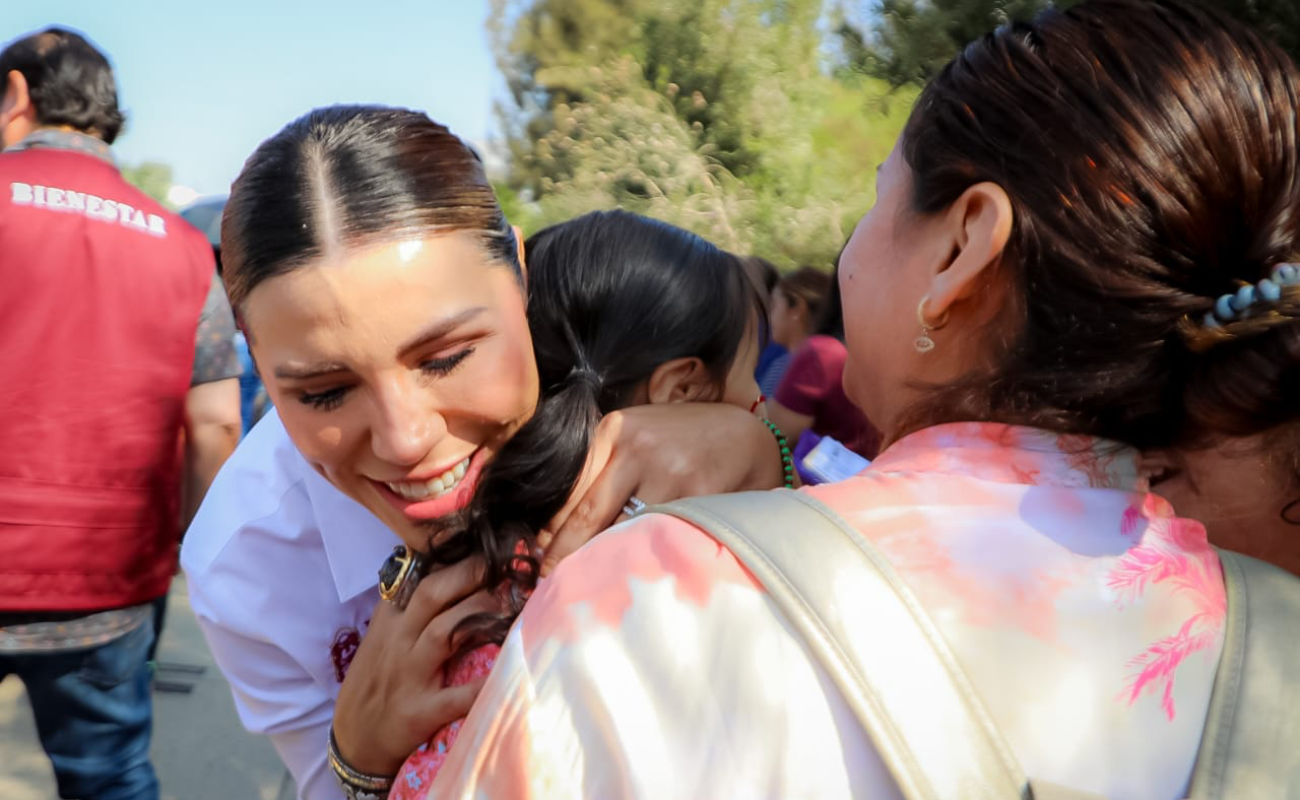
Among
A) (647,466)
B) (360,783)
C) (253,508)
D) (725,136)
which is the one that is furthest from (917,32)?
(725,136)

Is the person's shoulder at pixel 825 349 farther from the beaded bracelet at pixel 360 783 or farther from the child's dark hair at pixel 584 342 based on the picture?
the beaded bracelet at pixel 360 783

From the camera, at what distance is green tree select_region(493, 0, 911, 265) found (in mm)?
13883

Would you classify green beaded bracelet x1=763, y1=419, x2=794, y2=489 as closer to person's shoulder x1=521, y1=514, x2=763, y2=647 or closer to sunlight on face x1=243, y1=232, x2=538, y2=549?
sunlight on face x1=243, y1=232, x2=538, y2=549

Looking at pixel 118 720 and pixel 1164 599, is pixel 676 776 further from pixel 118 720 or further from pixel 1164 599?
pixel 118 720

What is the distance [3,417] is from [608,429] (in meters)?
1.77

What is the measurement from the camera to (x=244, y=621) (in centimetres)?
151

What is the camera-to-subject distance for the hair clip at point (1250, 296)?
0.73 m

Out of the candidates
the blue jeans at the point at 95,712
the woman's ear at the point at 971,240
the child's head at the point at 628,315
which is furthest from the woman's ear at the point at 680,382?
the blue jeans at the point at 95,712

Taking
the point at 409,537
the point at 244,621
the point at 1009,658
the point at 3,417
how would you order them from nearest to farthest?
1. the point at 1009,658
2. the point at 409,537
3. the point at 244,621
4. the point at 3,417

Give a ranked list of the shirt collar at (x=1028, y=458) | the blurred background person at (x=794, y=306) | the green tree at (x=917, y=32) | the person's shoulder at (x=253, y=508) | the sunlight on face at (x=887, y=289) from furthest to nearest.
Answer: the blurred background person at (x=794, y=306), the green tree at (x=917, y=32), the person's shoulder at (x=253, y=508), the sunlight on face at (x=887, y=289), the shirt collar at (x=1028, y=458)

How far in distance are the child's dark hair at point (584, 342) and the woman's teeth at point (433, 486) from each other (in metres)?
0.06

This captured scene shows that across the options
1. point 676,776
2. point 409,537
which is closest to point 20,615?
point 409,537

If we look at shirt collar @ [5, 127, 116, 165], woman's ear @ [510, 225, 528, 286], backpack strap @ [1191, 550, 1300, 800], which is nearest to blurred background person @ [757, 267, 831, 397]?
shirt collar @ [5, 127, 116, 165]

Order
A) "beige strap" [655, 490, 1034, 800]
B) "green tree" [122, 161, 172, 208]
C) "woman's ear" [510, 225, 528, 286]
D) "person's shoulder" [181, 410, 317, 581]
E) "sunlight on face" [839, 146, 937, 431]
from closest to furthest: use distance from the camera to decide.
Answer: "beige strap" [655, 490, 1034, 800]
"sunlight on face" [839, 146, 937, 431]
"woman's ear" [510, 225, 528, 286]
"person's shoulder" [181, 410, 317, 581]
"green tree" [122, 161, 172, 208]
